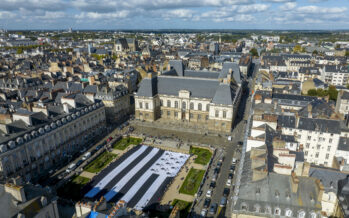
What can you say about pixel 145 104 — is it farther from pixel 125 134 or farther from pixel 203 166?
pixel 203 166

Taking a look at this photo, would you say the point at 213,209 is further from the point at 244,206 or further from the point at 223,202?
the point at 244,206

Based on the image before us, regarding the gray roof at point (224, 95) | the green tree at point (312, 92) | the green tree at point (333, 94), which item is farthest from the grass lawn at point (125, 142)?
the green tree at point (333, 94)

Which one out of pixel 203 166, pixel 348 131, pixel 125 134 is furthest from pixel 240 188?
pixel 125 134

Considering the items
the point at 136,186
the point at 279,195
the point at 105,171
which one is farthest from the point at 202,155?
the point at 279,195

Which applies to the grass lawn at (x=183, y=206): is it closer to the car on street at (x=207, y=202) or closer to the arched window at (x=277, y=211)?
the car on street at (x=207, y=202)

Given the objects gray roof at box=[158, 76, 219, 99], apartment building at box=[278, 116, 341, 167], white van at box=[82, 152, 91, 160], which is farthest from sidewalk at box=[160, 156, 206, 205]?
gray roof at box=[158, 76, 219, 99]

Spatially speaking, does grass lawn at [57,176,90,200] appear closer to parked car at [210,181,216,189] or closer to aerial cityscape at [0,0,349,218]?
aerial cityscape at [0,0,349,218]
